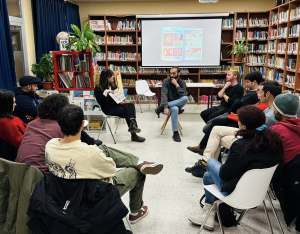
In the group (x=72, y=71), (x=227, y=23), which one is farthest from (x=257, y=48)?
(x=72, y=71)

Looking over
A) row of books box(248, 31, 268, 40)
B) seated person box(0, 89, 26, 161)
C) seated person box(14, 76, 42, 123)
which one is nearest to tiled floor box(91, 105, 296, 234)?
seated person box(0, 89, 26, 161)

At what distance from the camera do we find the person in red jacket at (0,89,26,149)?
2168 millimetres

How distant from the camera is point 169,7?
717 centimetres

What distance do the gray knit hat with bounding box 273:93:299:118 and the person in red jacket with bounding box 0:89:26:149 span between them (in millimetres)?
2138

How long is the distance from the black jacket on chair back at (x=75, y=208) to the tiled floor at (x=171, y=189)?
784mm

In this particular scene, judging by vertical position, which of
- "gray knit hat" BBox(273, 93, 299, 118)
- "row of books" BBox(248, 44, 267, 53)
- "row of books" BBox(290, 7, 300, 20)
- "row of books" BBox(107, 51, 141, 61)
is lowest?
"gray knit hat" BBox(273, 93, 299, 118)

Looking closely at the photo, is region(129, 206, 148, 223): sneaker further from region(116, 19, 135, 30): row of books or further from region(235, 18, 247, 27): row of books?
region(235, 18, 247, 27): row of books

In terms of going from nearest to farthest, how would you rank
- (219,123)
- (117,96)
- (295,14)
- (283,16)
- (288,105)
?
(288,105) → (219,123) → (117,96) → (295,14) → (283,16)

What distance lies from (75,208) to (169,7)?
6.72 meters

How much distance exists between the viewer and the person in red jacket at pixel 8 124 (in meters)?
2.17

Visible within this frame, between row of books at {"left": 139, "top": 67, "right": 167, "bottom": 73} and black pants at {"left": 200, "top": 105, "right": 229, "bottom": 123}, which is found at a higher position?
row of books at {"left": 139, "top": 67, "right": 167, "bottom": 73}

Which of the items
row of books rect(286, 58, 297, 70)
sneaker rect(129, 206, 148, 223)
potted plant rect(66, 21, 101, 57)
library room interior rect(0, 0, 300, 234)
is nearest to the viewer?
library room interior rect(0, 0, 300, 234)

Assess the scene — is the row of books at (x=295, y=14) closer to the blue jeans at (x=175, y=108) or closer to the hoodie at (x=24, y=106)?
the blue jeans at (x=175, y=108)

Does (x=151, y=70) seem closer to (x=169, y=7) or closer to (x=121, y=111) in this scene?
(x=169, y=7)
